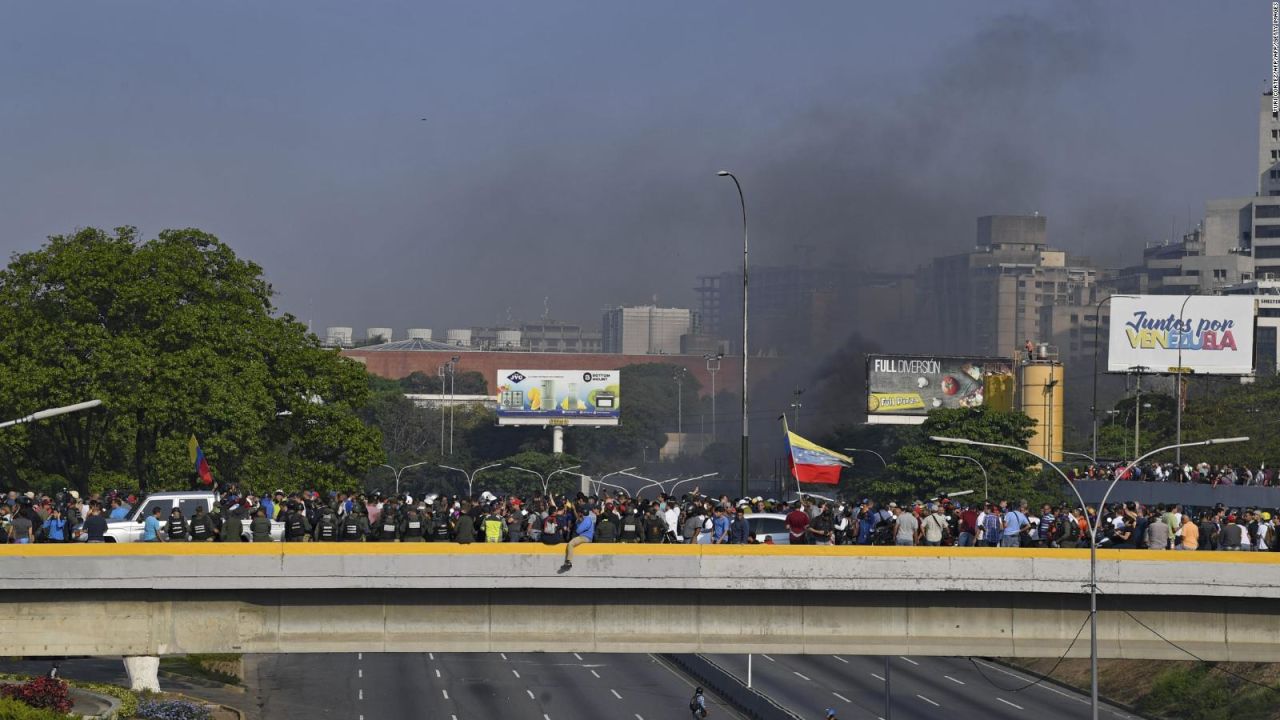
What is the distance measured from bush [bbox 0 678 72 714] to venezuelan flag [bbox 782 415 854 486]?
2090 cm

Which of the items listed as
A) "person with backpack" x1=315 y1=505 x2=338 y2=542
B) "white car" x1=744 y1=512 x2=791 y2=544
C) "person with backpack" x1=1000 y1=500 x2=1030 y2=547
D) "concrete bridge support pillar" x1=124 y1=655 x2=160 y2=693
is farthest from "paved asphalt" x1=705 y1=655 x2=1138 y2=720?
"person with backpack" x1=315 y1=505 x2=338 y2=542

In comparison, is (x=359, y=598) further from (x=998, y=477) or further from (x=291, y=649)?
(x=998, y=477)

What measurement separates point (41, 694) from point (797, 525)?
20.0m

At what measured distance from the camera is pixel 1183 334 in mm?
105375

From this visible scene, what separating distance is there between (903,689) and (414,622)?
46494 millimetres

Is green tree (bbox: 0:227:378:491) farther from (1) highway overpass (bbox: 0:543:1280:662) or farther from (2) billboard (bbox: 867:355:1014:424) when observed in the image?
(2) billboard (bbox: 867:355:1014:424)

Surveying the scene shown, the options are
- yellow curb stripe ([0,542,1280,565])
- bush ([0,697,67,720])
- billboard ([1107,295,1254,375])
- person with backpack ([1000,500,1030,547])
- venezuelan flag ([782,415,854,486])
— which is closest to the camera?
yellow curb stripe ([0,542,1280,565])

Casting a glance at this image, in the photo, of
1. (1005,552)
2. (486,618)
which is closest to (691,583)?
(486,618)

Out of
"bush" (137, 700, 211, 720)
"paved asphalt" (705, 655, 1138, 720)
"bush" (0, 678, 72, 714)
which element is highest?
"bush" (0, 678, 72, 714)

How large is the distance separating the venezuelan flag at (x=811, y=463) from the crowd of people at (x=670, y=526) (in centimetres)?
1113

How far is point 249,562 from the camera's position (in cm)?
3134

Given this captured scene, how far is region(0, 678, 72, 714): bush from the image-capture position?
134 feet

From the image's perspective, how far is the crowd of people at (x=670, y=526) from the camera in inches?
1326

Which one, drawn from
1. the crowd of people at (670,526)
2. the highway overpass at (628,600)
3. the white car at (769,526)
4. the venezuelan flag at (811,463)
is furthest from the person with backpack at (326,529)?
the venezuelan flag at (811,463)
